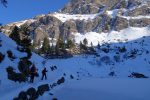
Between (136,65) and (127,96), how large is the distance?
389 ft

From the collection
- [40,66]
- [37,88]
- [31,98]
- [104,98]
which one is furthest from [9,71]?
[40,66]

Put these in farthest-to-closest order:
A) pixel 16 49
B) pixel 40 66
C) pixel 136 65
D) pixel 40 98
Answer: pixel 136 65, pixel 40 66, pixel 16 49, pixel 40 98

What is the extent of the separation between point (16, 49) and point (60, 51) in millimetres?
114733

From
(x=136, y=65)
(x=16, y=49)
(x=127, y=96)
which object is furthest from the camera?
(x=136, y=65)

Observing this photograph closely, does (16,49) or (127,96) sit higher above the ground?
(16,49)

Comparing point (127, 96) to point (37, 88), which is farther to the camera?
point (127, 96)

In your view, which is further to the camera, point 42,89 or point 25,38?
point 25,38

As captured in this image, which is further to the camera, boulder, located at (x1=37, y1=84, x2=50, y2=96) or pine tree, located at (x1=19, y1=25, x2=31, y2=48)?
pine tree, located at (x1=19, y1=25, x2=31, y2=48)

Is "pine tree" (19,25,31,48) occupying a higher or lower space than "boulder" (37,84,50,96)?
higher

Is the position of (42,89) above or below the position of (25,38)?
below

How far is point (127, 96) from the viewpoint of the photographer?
134 ft

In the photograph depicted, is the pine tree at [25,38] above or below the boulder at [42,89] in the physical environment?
above

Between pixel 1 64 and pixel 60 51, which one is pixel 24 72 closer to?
pixel 1 64

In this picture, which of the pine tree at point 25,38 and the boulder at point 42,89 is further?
the pine tree at point 25,38
